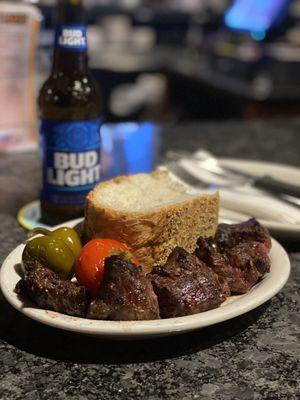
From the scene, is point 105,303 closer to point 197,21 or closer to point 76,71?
point 76,71

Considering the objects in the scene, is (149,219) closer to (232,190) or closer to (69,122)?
(69,122)

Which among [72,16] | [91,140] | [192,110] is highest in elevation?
[72,16]

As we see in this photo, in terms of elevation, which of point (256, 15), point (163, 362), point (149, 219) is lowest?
point (163, 362)

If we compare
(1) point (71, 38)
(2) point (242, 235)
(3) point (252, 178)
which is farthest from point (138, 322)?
(3) point (252, 178)

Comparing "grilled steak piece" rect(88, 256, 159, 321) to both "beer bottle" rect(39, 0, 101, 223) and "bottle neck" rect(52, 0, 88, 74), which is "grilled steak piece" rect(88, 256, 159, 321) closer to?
"beer bottle" rect(39, 0, 101, 223)

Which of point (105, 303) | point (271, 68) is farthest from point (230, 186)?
point (271, 68)

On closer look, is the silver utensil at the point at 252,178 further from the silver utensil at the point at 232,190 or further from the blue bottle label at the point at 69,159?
the blue bottle label at the point at 69,159
